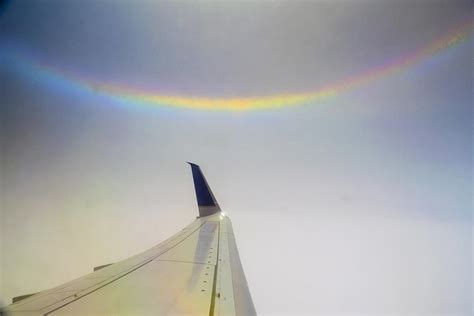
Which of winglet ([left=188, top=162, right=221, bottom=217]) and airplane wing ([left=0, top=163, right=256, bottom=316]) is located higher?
winglet ([left=188, top=162, right=221, bottom=217])

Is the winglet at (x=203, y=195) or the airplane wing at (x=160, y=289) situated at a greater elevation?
the winglet at (x=203, y=195)

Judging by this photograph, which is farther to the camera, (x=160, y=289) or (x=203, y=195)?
(x=203, y=195)

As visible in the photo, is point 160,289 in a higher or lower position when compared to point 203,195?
lower

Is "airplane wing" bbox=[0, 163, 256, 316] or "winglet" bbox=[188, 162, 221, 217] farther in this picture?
"winglet" bbox=[188, 162, 221, 217]

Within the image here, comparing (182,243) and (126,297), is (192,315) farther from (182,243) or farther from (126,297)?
(182,243)
